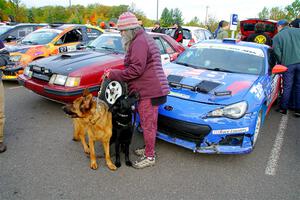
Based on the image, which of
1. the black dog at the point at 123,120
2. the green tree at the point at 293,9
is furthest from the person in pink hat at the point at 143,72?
the green tree at the point at 293,9

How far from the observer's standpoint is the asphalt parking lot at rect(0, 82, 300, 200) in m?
2.57

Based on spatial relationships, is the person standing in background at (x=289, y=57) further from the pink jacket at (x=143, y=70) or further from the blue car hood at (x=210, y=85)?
the pink jacket at (x=143, y=70)

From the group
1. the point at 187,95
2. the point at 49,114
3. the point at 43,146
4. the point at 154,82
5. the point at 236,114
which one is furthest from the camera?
the point at 49,114

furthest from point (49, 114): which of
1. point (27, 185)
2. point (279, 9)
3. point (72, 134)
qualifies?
point (279, 9)

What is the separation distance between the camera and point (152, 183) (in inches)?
107

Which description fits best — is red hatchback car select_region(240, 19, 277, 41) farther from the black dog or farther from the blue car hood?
the black dog

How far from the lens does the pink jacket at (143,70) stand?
2525mm

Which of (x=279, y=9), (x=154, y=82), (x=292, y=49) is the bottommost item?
(x=154, y=82)

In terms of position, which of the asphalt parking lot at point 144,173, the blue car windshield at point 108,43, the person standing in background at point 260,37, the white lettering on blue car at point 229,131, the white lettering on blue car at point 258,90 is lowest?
the asphalt parking lot at point 144,173

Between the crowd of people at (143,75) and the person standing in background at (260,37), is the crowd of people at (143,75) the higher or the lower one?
the lower one

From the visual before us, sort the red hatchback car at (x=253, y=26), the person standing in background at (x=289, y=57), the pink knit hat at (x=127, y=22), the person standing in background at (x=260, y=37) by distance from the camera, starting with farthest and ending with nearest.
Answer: the red hatchback car at (x=253, y=26), the person standing in background at (x=260, y=37), the person standing in background at (x=289, y=57), the pink knit hat at (x=127, y=22)

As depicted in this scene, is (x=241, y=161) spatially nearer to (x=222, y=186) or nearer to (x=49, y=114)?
(x=222, y=186)

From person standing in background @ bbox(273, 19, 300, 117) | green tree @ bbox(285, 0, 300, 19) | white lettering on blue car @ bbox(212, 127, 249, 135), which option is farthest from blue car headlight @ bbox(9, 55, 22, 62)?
green tree @ bbox(285, 0, 300, 19)

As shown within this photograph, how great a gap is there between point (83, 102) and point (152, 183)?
1178 mm
